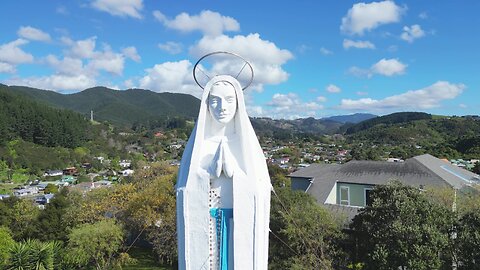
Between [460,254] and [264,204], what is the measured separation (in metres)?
10.1

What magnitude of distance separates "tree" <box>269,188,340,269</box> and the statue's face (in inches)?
340

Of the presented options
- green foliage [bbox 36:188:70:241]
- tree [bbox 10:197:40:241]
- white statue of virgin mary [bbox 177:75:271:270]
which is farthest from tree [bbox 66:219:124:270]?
white statue of virgin mary [bbox 177:75:271:270]

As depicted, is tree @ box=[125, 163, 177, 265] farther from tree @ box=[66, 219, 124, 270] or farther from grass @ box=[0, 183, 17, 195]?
grass @ box=[0, 183, 17, 195]

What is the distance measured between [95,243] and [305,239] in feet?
31.1

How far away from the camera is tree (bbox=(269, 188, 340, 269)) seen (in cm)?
1441

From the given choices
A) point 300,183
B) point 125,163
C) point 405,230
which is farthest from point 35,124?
point 405,230

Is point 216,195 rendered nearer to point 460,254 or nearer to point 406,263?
point 406,263

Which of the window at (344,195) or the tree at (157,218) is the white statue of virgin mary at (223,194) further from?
the window at (344,195)

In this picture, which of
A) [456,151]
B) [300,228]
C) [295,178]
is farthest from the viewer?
[456,151]

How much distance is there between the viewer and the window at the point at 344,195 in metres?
23.5

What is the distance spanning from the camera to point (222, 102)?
621 centimetres

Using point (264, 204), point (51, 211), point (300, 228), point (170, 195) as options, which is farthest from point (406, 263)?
point (51, 211)

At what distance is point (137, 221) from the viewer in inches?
779

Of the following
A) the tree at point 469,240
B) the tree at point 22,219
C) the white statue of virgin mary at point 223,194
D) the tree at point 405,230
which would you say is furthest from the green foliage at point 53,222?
the tree at point 469,240
